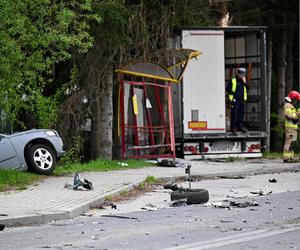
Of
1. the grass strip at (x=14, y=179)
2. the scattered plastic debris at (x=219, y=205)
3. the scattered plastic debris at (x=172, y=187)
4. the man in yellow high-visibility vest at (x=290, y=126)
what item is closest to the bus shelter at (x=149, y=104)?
the man in yellow high-visibility vest at (x=290, y=126)

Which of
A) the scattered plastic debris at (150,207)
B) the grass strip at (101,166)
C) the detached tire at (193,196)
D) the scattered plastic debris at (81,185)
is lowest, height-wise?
the scattered plastic debris at (150,207)

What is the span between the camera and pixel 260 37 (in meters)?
21.1

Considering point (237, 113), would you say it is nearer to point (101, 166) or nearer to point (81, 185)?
point (101, 166)

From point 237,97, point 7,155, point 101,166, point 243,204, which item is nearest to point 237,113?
point 237,97

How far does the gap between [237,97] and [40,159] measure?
7.68 metres

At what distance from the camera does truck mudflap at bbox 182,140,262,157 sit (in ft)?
66.9

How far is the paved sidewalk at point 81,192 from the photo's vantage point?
413 inches

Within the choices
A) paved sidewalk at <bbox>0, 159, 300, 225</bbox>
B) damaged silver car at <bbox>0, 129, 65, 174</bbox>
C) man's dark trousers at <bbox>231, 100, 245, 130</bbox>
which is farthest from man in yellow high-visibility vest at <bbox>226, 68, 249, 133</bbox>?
damaged silver car at <bbox>0, 129, 65, 174</bbox>

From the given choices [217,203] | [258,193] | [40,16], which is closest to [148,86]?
[40,16]

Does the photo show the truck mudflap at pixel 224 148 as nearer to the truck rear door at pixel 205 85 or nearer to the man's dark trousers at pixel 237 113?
the truck rear door at pixel 205 85

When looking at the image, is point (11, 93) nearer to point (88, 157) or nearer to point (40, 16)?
point (40, 16)

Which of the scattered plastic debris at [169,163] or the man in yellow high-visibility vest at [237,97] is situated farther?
the man in yellow high-visibility vest at [237,97]

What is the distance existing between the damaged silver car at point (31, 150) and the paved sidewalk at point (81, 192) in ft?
1.64

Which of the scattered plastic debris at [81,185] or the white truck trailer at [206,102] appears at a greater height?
the white truck trailer at [206,102]
